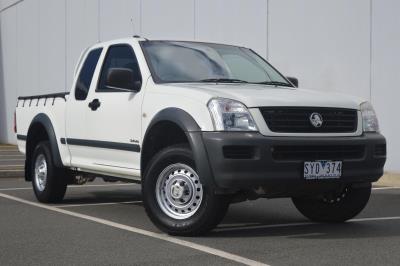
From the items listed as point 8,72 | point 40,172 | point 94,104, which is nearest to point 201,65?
point 94,104

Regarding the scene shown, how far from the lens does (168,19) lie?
19109mm

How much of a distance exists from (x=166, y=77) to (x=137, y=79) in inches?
15.5

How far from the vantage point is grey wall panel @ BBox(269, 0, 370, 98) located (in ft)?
45.6

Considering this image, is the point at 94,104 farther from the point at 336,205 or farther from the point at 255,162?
the point at 336,205

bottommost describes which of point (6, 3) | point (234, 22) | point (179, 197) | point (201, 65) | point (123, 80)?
point (179, 197)

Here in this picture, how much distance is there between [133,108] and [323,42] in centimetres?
803

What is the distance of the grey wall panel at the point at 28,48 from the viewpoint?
28781mm

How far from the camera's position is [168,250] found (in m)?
5.94

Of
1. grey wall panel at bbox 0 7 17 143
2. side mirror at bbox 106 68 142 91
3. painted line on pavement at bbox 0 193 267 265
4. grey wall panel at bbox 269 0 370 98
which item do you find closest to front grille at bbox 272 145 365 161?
painted line on pavement at bbox 0 193 267 265

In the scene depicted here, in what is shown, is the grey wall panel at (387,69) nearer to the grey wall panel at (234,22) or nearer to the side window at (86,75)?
the grey wall panel at (234,22)

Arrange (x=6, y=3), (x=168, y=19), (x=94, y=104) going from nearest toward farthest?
1. (x=94, y=104)
2. (x=168, y=19)
3. (x=6, y=3)

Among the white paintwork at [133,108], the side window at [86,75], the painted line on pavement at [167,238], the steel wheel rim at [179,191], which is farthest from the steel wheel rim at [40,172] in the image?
the steel wheel rim at [179,191]

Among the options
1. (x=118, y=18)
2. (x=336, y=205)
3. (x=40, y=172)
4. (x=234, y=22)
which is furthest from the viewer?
(x=118, y=18)

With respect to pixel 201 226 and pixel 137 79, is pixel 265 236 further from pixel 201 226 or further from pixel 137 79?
pixel 137 79
